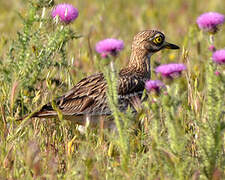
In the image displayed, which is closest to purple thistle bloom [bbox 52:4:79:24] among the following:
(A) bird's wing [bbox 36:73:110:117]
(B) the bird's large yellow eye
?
(A) bird's wing [bbox 36:73:110:117]

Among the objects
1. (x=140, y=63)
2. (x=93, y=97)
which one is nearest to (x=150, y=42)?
(x=140, y=63)

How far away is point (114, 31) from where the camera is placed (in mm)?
8617

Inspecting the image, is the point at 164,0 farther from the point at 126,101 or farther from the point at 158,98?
the point at 158,98

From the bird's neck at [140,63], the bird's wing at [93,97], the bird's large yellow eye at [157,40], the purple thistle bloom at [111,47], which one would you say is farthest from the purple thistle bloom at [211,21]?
the bird's large yellow eye at [157,40]

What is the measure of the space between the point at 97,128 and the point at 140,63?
2.96 ft

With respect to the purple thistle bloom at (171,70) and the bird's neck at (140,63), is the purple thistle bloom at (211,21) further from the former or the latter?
the bird's neck at (140,63)

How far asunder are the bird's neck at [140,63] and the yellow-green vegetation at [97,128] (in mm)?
210

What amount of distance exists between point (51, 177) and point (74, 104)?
61.3 inches

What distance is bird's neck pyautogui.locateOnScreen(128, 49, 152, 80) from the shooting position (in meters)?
5.57

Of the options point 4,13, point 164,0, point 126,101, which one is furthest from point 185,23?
point 126,101

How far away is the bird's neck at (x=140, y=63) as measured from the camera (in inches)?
219

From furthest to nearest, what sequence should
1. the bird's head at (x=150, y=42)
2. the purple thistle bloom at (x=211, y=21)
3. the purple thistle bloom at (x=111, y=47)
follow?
the bird's head at (x=150, y=42), the purple thistle bloom at (x=211, y=21), the purple thistle bloom at (x=111, y=47)

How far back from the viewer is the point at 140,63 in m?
5.63

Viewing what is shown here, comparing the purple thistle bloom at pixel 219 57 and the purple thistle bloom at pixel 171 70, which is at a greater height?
the purple thistle bloom at pixel 219 57
